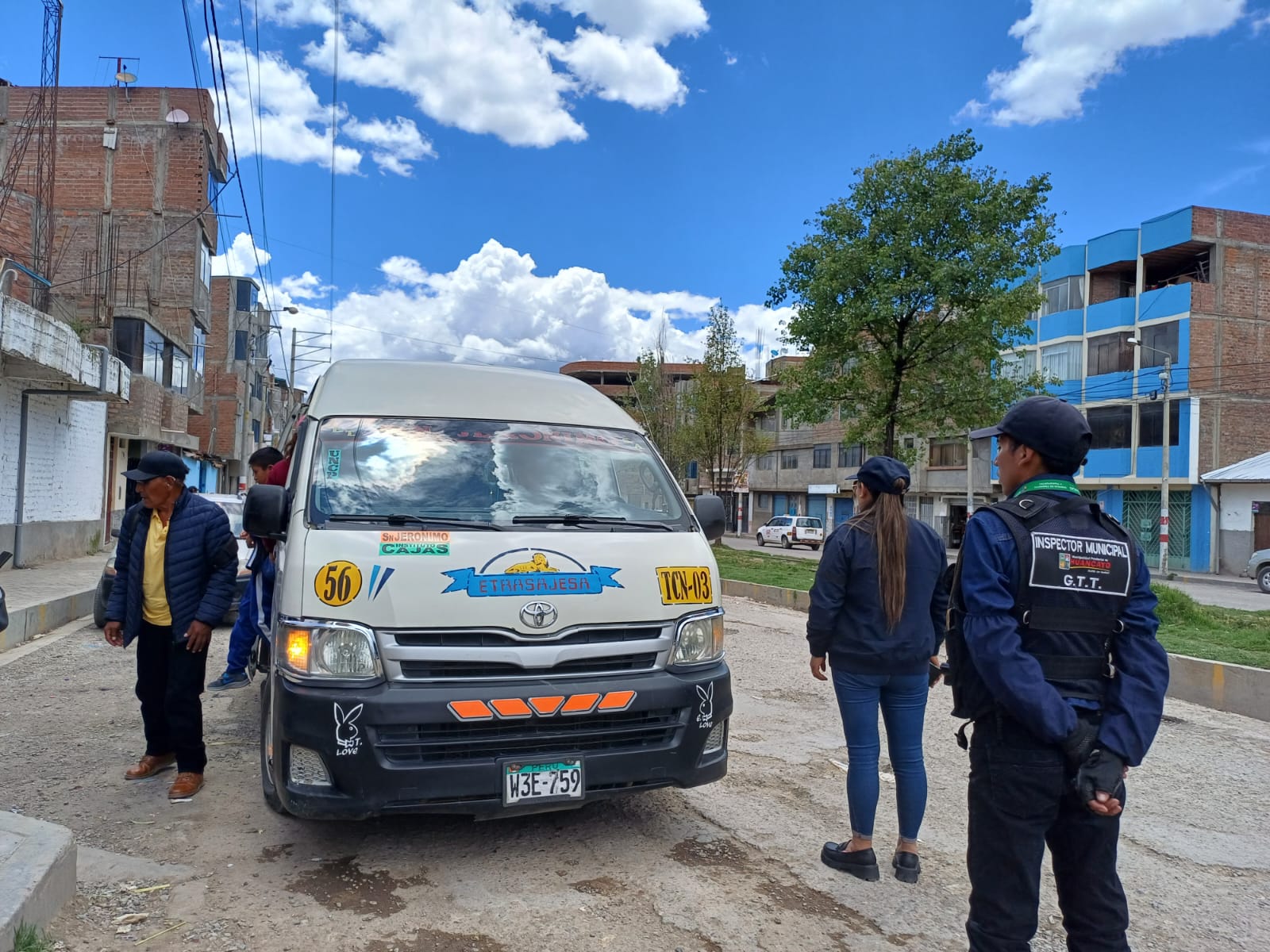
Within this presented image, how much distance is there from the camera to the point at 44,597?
37.2ft

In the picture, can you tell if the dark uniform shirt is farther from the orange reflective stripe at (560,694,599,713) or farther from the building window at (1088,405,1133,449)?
the building window at (1088,405,1133,449)

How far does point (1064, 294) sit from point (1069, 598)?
4010cm

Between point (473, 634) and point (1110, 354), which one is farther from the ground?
point (1110, 354)

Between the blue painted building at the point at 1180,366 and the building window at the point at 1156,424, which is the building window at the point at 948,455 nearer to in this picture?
the blue painted building at the point at 1180,366

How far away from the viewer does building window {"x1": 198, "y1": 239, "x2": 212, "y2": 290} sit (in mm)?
32844

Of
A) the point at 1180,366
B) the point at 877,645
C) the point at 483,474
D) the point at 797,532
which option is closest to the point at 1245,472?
the point at 1180,366

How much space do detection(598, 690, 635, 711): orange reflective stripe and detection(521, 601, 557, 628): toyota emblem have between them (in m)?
0.39

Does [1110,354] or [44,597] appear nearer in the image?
[44,597]

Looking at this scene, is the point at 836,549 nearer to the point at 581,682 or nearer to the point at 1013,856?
the point at 581,682

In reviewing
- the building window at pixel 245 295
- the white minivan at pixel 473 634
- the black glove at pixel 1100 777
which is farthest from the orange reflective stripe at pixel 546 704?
the building window at pixel 245 295

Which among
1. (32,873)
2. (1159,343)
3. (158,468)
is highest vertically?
(1159,343)

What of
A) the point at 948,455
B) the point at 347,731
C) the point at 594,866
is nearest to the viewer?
the point at 347,731

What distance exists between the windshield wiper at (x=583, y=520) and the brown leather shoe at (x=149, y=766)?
261 cm

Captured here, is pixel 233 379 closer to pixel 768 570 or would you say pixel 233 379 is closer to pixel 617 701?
pixel 768 570
